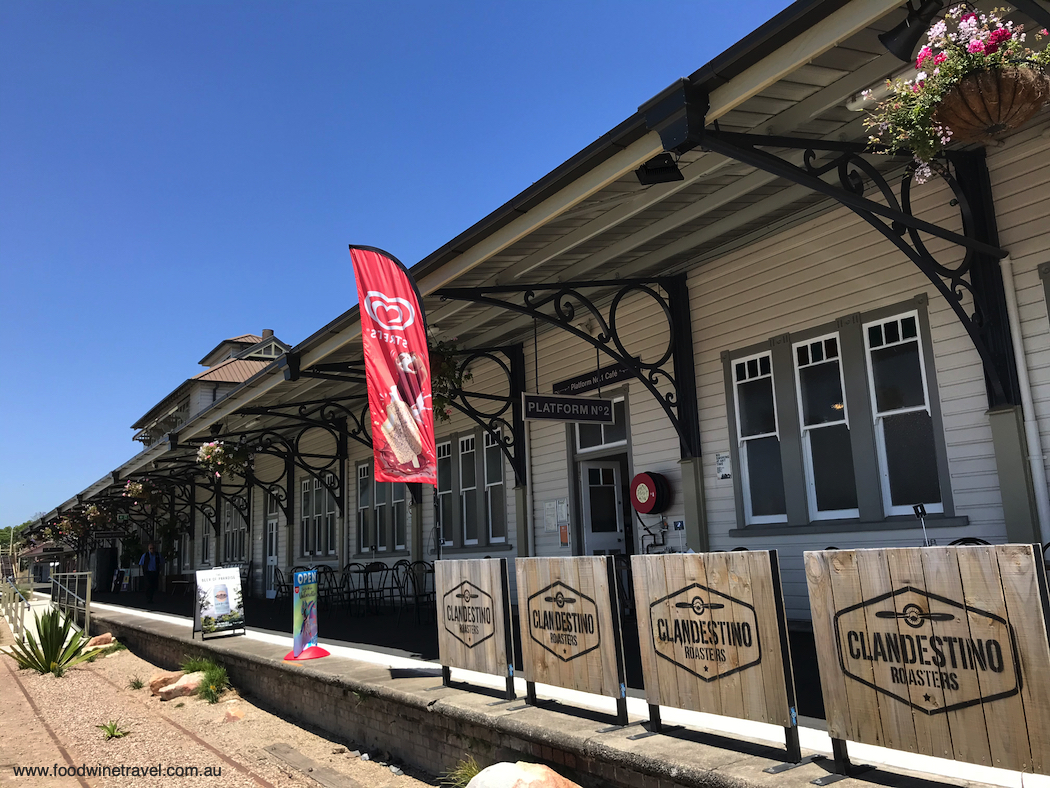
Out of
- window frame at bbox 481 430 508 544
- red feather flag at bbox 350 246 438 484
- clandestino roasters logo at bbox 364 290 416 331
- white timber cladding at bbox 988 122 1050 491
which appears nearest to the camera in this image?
white timber cladding at bbox 988 122 1050 491

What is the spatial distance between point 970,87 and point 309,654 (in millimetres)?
7539

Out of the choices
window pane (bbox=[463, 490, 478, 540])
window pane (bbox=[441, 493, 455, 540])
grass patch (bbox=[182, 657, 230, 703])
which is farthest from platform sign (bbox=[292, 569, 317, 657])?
window pane (bbox=[441, 493, 455, 540])

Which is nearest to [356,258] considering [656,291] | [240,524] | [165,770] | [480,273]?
[480,273]

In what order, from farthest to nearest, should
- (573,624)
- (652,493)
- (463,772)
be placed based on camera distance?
(652,493) → (463,772) → (573,624)

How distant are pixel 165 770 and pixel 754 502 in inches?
234

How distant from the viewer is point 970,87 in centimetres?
397

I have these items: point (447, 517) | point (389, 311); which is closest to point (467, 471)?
point (447, 517)

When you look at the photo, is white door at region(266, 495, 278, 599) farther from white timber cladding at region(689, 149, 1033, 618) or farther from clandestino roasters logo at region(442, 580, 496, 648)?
clandestino roasters logo at region(442, 580, 496, 648)

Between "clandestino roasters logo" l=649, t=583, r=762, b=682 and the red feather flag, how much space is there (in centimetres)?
296

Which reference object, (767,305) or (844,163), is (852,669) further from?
(767,305)

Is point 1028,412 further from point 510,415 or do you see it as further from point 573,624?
point 510,415

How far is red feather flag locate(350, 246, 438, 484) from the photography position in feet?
22.1

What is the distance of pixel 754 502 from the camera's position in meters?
8.05

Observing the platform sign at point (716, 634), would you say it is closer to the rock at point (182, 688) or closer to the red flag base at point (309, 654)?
the red flag base at point (309, 654)
